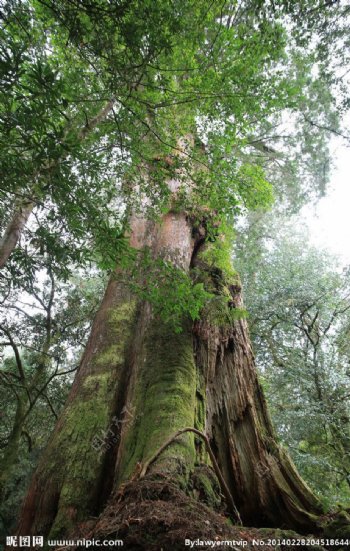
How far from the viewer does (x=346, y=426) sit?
6.96 metres

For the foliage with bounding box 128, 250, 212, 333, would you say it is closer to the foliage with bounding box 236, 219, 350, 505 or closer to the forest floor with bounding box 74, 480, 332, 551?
the forest floor with bounding box 74, 480, 332, 551

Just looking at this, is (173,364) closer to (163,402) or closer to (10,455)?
(163,402)

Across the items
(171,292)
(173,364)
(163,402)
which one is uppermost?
(171,292)

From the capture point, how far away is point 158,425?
2.84 metres

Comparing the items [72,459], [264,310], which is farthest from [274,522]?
[264,310]

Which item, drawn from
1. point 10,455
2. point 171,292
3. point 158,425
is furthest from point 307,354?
point 10,455

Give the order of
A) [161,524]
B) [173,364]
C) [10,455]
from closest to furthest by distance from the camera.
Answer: [161,524] → [173,364] → [10,455]

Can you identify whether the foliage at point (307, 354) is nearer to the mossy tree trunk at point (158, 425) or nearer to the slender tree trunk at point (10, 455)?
the mossy tree trunk at point (158, 425)

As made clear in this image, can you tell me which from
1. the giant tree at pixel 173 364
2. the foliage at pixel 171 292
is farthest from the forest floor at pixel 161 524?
the foliage at pixel 171 292

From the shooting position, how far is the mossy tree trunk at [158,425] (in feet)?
8.75

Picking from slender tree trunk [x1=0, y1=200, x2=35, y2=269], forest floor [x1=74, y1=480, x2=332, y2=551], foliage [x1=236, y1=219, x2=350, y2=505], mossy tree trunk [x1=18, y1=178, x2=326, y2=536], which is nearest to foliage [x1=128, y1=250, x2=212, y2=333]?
mossy tree trunk [x1=18, y1=178, x2=326, y2=536]

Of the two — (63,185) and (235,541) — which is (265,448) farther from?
(63,185)

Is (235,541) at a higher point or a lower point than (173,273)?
lower

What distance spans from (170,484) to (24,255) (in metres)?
2.85
